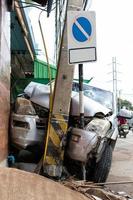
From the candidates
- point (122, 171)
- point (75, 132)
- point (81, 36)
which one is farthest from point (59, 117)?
point (122, 171)

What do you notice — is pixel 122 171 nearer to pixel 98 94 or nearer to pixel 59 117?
pixel 98 94

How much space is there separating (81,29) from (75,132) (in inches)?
54.2

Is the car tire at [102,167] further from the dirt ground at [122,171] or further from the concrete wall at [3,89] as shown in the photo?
the concrete wall at [3,89]

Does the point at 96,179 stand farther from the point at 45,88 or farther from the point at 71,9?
the point at 71,9

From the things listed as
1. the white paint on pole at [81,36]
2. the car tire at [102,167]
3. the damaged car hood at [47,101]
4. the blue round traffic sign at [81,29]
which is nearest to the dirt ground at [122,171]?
the car tire at [102,167]

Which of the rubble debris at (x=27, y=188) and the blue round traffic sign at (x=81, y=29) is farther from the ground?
the blue round traffic sign at (x=81, y=29)

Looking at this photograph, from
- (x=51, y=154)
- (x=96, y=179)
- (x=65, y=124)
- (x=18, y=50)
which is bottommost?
(x=96, y=179)

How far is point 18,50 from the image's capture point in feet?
42.1

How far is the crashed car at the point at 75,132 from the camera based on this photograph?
5.80 m

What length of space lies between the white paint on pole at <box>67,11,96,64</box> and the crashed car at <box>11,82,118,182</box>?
0.97 metres

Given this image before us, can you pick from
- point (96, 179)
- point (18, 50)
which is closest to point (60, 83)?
point (96, 179)

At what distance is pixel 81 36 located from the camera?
18.0 ft

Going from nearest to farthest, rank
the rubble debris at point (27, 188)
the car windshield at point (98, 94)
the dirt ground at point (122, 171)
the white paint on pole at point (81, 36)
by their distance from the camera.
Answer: the rubble debris at point (27, 188) < the white paint on pole at point (81, 36) < the dirt ground at point (122, 171) < the car windshield at point (98, 94)

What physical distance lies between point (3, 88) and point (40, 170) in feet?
3.75
